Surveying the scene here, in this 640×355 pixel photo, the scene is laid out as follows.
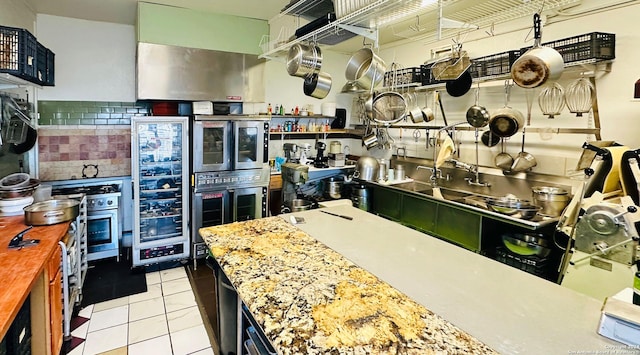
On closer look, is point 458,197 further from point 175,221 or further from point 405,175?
point 175,221

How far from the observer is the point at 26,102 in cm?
347

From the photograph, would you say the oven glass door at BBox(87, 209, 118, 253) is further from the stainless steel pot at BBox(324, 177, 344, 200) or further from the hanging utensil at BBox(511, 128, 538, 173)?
the hanging utensil at BBox(511, 128, 538, 173)

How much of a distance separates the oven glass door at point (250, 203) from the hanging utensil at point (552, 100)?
2.99 meters

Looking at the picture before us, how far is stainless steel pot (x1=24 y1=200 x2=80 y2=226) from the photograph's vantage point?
2311mm

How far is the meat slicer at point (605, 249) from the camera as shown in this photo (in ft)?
6.43

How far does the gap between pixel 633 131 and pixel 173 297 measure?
4016 mm

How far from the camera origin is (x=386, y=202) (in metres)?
4.16

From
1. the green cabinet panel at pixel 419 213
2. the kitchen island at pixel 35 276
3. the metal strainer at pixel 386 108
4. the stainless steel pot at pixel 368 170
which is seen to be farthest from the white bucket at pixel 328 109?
the kitchen island at pixel 35 276

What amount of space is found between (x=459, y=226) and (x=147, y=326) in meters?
2.83

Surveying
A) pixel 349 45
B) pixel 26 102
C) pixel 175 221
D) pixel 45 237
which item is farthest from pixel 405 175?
pixel 26 102

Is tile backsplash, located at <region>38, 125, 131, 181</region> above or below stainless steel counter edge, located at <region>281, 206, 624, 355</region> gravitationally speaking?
above

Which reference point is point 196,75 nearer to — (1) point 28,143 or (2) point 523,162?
(1) point 28,143

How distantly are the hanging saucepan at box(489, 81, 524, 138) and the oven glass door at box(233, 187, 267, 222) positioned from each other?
2.57 metres

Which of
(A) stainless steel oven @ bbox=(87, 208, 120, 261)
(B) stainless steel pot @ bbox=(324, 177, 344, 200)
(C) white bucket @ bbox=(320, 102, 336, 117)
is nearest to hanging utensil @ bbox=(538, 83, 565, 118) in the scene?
(B) stainless steel pot @ bbox=(324, 177, 344, 200)
